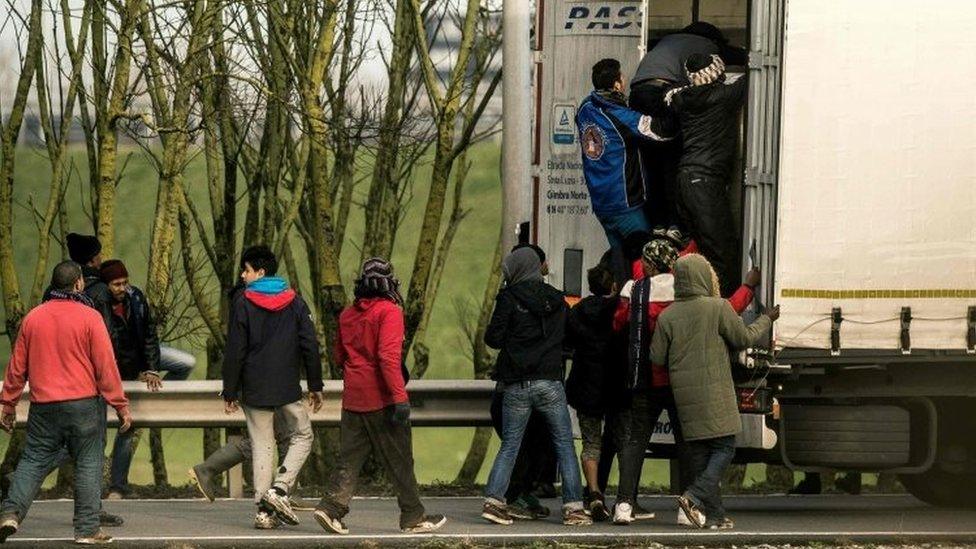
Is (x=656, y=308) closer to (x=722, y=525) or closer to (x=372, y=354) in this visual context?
(x=722, y=525)

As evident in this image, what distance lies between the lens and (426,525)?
12.1m

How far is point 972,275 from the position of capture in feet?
39.8

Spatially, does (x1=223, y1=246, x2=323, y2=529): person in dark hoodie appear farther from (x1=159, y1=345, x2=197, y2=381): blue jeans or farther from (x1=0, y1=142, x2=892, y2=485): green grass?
(x1=0, y1=142, x2=892, y2=485): green grass

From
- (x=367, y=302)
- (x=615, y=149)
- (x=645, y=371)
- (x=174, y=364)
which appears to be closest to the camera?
(x=367, y=302)

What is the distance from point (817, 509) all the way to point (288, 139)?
917 centimetres

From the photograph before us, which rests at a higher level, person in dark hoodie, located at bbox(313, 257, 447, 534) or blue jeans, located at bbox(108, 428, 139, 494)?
person in dark hoodie, located at bbox(313, 257, 447, 534)

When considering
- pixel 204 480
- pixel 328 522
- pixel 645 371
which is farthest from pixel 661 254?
pixel 204 480

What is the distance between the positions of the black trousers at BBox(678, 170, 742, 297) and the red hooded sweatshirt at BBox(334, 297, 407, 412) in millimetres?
1946

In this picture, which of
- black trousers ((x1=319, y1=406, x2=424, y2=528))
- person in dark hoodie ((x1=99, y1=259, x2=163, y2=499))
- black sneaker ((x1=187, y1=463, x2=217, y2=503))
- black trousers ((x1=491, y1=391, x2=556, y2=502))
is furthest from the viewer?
person in dark hoodie ((x1=99, y1=259, x2=163, y2=499))

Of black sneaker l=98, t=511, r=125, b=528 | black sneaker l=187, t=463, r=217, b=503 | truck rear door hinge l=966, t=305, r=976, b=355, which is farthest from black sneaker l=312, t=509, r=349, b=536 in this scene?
truck rear door hinge l=966, t=305, r=976, b=355

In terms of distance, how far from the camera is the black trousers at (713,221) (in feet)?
41.4

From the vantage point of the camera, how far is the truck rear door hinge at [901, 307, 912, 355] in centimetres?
1209

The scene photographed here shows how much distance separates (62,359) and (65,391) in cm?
18

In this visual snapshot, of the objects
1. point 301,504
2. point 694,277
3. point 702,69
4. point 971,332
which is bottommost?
point 301,504
